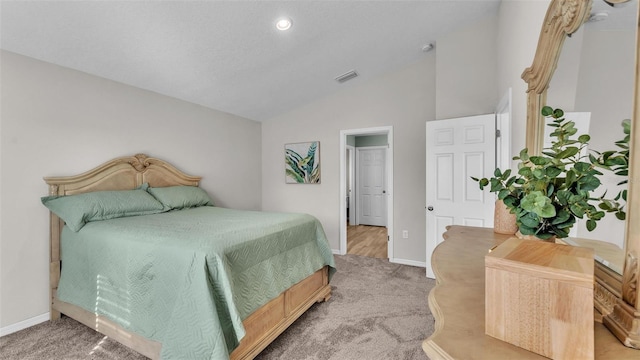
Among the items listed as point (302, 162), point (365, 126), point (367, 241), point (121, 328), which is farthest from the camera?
point (367, 241)

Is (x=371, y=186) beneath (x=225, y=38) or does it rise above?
beneath

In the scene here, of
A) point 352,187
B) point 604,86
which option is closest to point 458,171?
point 604,86

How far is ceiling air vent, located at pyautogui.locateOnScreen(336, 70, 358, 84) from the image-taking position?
352 centimetres

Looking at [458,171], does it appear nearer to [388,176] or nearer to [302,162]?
[388,176]

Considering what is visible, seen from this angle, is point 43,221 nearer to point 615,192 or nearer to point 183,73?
point 183,73

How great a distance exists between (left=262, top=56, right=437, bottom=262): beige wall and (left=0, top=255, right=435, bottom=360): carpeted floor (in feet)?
4.09

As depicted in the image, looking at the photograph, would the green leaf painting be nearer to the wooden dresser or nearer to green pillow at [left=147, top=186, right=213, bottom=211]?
green pillow at [left=147, top=186, right=213, bottom=211]

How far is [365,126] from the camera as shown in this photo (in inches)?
156

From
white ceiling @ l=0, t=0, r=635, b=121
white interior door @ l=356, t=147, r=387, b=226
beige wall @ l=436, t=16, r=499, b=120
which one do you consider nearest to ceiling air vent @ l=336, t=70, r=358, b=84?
white ceiling @ l=0, t=0, r=635, b=121

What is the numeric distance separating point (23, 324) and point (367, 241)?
167 inches

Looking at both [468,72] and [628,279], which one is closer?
[628,279]

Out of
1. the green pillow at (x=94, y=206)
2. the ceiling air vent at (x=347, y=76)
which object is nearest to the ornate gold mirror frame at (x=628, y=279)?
the ceiling air vent at (x=347, y=76)

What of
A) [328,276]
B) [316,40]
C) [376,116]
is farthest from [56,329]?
[376,116]

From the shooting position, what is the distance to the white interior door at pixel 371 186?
6277mm
